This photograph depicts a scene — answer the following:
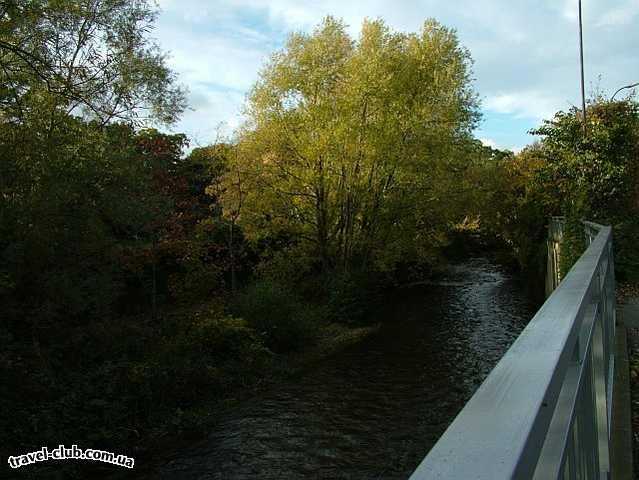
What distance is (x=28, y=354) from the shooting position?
29.1 ft

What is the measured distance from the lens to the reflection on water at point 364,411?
7.65 m

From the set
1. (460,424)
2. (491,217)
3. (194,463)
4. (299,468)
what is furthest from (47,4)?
(491,217)

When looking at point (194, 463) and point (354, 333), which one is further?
point (354, 333)

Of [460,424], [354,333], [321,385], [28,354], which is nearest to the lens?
[460,424]

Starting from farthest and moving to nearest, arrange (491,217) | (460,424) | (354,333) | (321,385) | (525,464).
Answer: (491,217) → (354,333) → (321,385) → (460,424) → (525,464)

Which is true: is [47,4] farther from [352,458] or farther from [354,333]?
[354,333]

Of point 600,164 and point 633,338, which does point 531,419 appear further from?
point 600,164

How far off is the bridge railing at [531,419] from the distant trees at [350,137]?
52.6ft

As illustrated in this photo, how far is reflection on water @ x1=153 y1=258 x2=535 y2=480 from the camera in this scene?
7648mm

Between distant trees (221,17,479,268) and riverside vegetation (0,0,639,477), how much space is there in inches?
2.8

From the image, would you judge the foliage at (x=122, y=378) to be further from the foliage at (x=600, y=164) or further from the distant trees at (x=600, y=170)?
the foliage at (x=600, y=164)

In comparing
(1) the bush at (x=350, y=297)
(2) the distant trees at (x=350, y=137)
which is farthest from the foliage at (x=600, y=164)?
(1) the bush at (x=350, y=297)

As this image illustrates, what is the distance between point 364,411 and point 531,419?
30.8ft

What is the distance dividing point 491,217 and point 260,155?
14.9 meters
